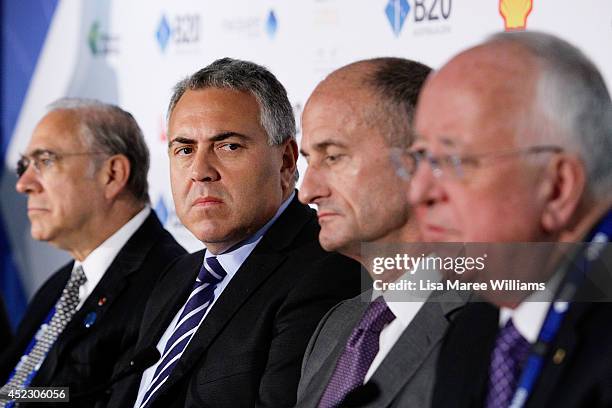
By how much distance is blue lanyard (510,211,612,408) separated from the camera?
5.63ft

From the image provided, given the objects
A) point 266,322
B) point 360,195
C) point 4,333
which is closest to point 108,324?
point 266,322

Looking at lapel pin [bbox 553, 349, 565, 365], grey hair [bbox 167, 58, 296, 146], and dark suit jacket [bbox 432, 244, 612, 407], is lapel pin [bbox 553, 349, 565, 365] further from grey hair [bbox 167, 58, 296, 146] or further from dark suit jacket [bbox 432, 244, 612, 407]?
grey hair [bbox 167, 58, 296, 146]

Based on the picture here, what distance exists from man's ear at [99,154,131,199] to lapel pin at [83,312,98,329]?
59 cm

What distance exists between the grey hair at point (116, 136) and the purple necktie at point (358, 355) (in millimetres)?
1974

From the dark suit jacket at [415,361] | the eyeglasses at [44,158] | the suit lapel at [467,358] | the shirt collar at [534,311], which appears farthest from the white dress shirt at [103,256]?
the shirt collar at [534,311]

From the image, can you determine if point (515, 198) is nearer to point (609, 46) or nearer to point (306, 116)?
point (306, 116)

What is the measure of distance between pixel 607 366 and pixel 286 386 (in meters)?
1.24

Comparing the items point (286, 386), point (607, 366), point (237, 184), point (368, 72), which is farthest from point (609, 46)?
point (607, 366)

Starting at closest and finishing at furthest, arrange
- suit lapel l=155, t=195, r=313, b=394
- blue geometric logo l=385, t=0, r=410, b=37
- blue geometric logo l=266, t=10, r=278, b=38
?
1. suit lapel l=155, t=195, r=313, b=394
2. blue geometric logo l=385, t=0, r=410, b=37
3. blue geometric logo l=266, t=10, r=278, b=38

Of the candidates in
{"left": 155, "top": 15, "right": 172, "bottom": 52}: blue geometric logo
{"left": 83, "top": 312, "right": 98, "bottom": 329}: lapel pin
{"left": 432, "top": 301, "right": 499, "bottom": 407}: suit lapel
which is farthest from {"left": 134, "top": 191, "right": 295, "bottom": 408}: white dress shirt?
{"left": 155, "top": 15, "right": 172, "bottom": 52}: blue geometric logo

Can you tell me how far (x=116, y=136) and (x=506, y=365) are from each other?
2.74 metres

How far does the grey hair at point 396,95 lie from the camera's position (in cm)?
251

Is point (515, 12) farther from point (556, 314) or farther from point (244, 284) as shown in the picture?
point (556, 314)

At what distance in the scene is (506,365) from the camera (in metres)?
1.85
